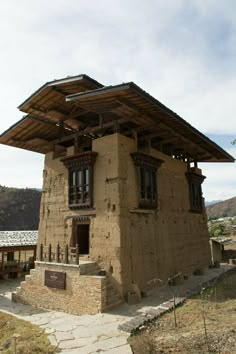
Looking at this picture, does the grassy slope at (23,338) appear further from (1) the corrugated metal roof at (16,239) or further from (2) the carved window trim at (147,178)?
(1) the corrugated metal roof at (16,239)

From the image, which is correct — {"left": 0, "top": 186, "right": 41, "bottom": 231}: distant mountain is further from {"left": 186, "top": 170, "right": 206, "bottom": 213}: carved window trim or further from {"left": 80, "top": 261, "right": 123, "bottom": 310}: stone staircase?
{"left": 80, "top": 261, "right": 123, "bottom": 310}: stone staircase

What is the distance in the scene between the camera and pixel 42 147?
746 inches

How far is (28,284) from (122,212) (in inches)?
228

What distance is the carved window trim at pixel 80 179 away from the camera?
47.1 feet

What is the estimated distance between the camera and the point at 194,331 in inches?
320

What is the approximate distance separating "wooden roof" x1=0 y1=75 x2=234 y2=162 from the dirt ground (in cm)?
820

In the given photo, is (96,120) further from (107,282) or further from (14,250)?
(14,250)

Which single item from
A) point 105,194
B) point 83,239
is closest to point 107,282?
point 105,194

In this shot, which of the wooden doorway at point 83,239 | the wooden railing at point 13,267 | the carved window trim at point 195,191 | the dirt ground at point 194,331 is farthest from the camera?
the wooden railing at point 13,267

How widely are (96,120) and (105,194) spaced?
5016 mm

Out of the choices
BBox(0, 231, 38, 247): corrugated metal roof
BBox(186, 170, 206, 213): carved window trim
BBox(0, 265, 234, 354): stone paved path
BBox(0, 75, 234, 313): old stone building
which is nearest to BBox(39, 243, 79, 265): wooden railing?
BBox(0, 75, 234, 313): old stone building

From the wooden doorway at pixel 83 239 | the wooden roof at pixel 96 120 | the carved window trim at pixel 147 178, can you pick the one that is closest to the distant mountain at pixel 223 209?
the wooden roof at pixel 96 120

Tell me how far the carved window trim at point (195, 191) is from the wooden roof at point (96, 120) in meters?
1.74

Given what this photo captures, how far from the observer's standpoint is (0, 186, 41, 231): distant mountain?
81.0 m
